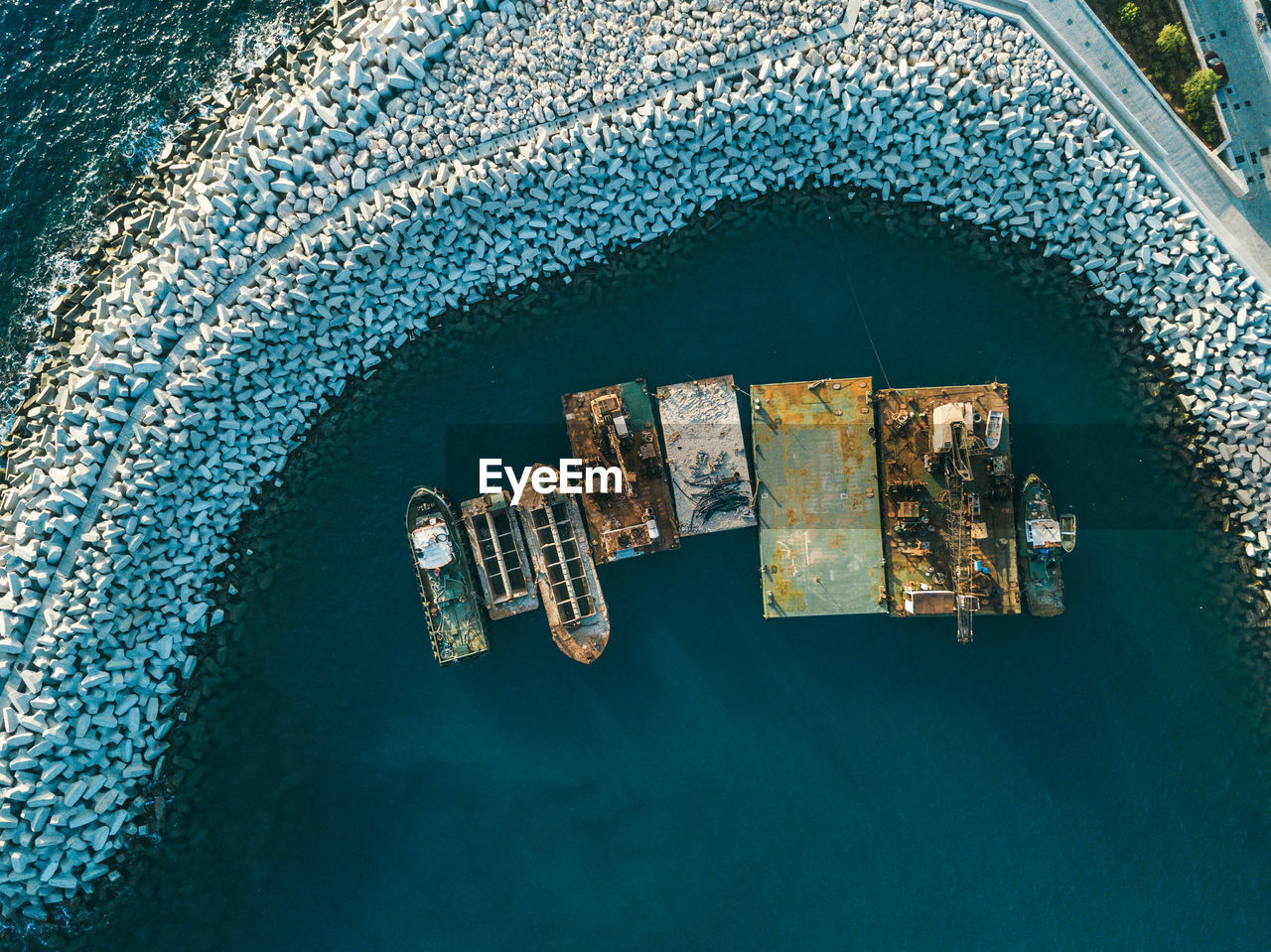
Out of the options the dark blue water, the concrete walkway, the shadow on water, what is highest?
the dark blue water

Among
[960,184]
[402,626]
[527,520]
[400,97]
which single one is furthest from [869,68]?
[402,626]

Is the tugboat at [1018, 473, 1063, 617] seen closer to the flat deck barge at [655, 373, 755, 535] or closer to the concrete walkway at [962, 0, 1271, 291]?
the flat deck barge at [655, 373, 755, 535]

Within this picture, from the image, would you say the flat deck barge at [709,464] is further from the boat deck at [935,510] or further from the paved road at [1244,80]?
the paved road at [1244,80]

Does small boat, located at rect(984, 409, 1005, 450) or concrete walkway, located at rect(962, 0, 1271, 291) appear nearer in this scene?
small boat, located at rect(984, 409, 1005, 450)

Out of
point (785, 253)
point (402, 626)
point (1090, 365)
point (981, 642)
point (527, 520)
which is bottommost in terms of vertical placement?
point (981, 642)

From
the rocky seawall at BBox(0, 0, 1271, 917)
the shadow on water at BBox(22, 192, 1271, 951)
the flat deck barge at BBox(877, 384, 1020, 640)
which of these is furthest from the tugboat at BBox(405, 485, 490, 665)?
the flat deck barge at BBox(877, 384, 1020, 640)

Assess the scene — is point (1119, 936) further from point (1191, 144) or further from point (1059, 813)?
point (1191, 144)
